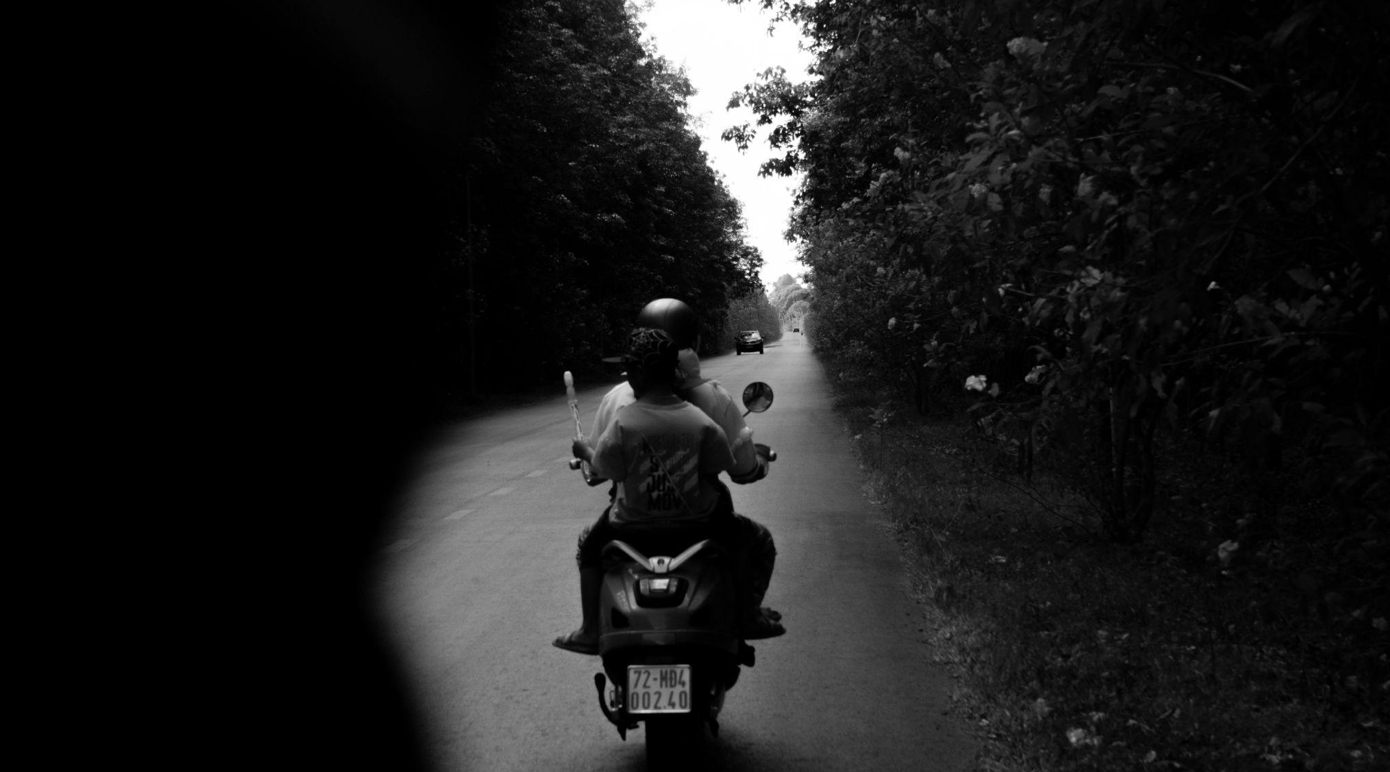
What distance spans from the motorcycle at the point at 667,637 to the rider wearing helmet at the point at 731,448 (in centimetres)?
17

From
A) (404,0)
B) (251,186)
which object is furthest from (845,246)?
(251,186)

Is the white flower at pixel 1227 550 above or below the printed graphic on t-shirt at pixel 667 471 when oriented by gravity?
below

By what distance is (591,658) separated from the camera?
5.88m

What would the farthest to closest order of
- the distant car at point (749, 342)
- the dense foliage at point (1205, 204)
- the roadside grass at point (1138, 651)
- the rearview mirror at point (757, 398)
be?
1. the distant car at point (749, 342)
2. the rearview mirror at point (757, 398)
3. the roadside grass at point (1138, 651)
4. the dense foliage at point (1205, 204)

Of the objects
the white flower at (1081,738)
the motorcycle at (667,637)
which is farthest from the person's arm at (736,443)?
the white flower at (1081,738)

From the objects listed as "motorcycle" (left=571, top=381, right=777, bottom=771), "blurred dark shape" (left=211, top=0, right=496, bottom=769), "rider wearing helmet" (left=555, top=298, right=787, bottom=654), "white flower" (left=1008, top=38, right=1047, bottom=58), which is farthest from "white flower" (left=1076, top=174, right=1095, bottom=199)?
"blurred dark shape" (left=211, top=0, right=496, bottom=769)

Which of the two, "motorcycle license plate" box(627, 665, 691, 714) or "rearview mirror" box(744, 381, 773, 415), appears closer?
"motorcycle license plate" box(627, 665, 691, 714)

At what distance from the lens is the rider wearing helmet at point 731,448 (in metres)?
4.32

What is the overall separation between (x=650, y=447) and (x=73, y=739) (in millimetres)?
2556

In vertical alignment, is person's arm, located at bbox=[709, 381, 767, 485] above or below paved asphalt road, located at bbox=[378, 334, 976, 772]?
above

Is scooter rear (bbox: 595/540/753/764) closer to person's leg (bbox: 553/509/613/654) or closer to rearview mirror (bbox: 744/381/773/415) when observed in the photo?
person's leg (bbox: 553/509/613/654)

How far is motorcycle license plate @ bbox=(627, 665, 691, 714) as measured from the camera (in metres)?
3.84

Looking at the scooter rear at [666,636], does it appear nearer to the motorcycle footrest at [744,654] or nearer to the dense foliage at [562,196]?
the motorcycle footrest at [744,654]

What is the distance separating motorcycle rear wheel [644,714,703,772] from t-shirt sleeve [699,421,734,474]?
2.89 ft
